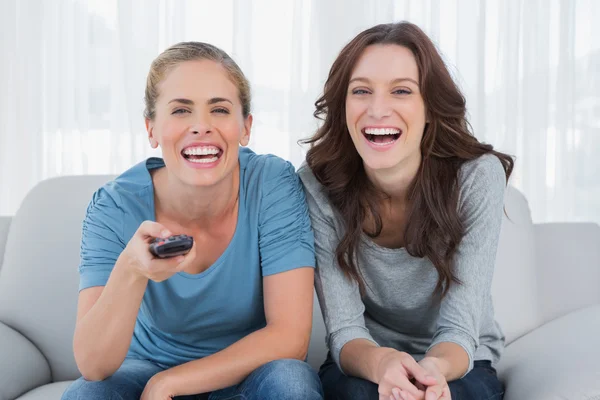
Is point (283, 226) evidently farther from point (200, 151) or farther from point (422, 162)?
point (422, 162)

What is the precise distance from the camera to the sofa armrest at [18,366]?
6.15ft

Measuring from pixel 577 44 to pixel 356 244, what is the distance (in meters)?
2.13

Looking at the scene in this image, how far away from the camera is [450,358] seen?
152 cm

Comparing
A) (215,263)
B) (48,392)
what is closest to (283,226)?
(215,263)

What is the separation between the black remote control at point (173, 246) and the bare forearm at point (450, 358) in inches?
21.6

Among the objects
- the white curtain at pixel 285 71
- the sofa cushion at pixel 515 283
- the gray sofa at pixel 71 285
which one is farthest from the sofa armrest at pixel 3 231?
the sofa cushion at pixel 515 283

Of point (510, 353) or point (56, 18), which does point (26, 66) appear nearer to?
point (56, 18)

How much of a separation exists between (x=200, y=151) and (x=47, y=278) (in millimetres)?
766

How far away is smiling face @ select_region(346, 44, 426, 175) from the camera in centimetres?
160

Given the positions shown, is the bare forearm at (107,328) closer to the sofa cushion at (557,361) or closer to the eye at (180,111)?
the eye at (180,111)

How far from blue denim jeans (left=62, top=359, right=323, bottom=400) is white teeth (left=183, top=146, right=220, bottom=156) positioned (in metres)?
0.46

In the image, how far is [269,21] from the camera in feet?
10.7

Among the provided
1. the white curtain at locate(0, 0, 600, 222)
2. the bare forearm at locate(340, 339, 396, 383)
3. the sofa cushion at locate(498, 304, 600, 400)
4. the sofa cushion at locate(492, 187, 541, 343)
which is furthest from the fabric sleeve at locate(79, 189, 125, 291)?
the white curtain at locate(0, 0, 600, 222)

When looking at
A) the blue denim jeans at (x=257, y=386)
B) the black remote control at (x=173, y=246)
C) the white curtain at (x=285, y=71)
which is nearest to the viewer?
the black remote control at (x=173, y=246)
